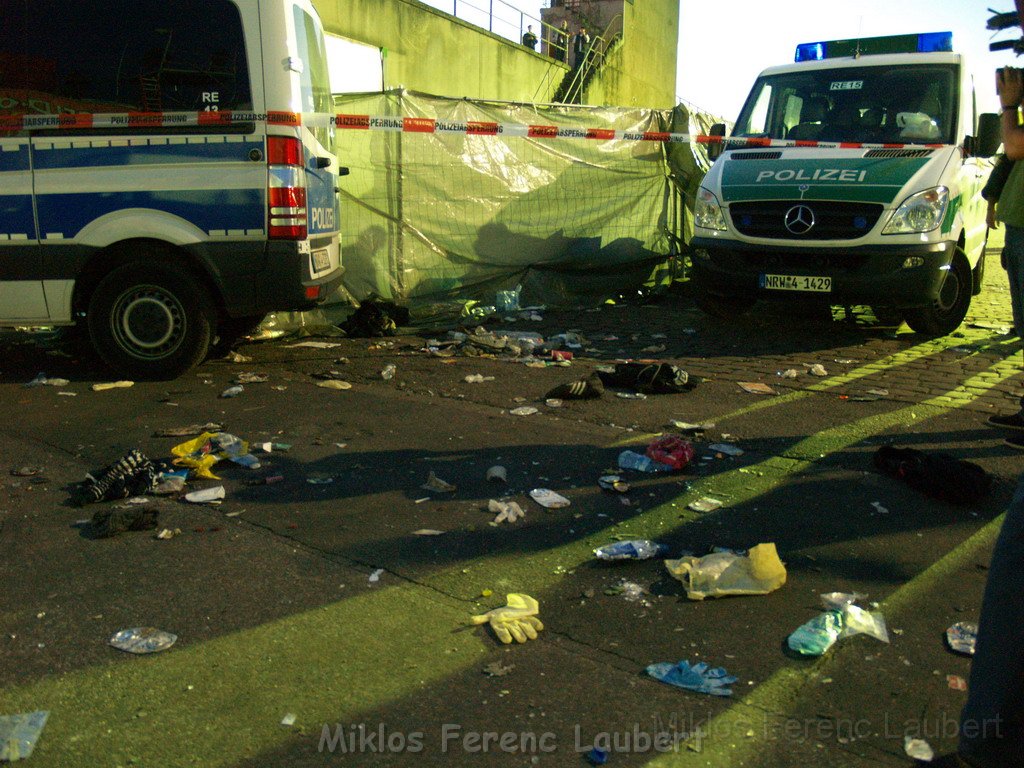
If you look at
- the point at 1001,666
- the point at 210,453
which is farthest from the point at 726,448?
the point at 1001,666

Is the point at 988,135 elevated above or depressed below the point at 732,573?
above

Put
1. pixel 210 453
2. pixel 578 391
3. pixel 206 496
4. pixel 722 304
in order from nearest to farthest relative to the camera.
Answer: pixel 206 496
pixel 210 453
pixel 578 391
pixel 722 304

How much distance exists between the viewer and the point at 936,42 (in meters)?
9.06

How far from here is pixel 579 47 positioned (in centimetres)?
2975

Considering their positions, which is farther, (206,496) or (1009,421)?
(1009,421)

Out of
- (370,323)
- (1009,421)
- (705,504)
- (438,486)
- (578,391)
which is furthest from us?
(370,323)

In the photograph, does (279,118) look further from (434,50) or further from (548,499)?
(434,50)

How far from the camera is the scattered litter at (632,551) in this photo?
3.68m

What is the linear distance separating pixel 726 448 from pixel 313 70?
4.23 meters

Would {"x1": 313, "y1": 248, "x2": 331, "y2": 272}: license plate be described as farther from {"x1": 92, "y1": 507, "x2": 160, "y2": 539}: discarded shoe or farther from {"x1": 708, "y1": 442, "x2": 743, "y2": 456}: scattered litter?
{"x1": 708, "y1": 442, "x2": 743, "y2": 456}: scattered litter

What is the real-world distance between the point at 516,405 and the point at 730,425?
4.53 ft

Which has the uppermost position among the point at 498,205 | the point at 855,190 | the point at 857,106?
the point at 857,106

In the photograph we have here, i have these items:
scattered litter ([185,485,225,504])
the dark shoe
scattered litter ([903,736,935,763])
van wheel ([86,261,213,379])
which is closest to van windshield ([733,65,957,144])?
the dark shoe

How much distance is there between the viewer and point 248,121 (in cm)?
630
